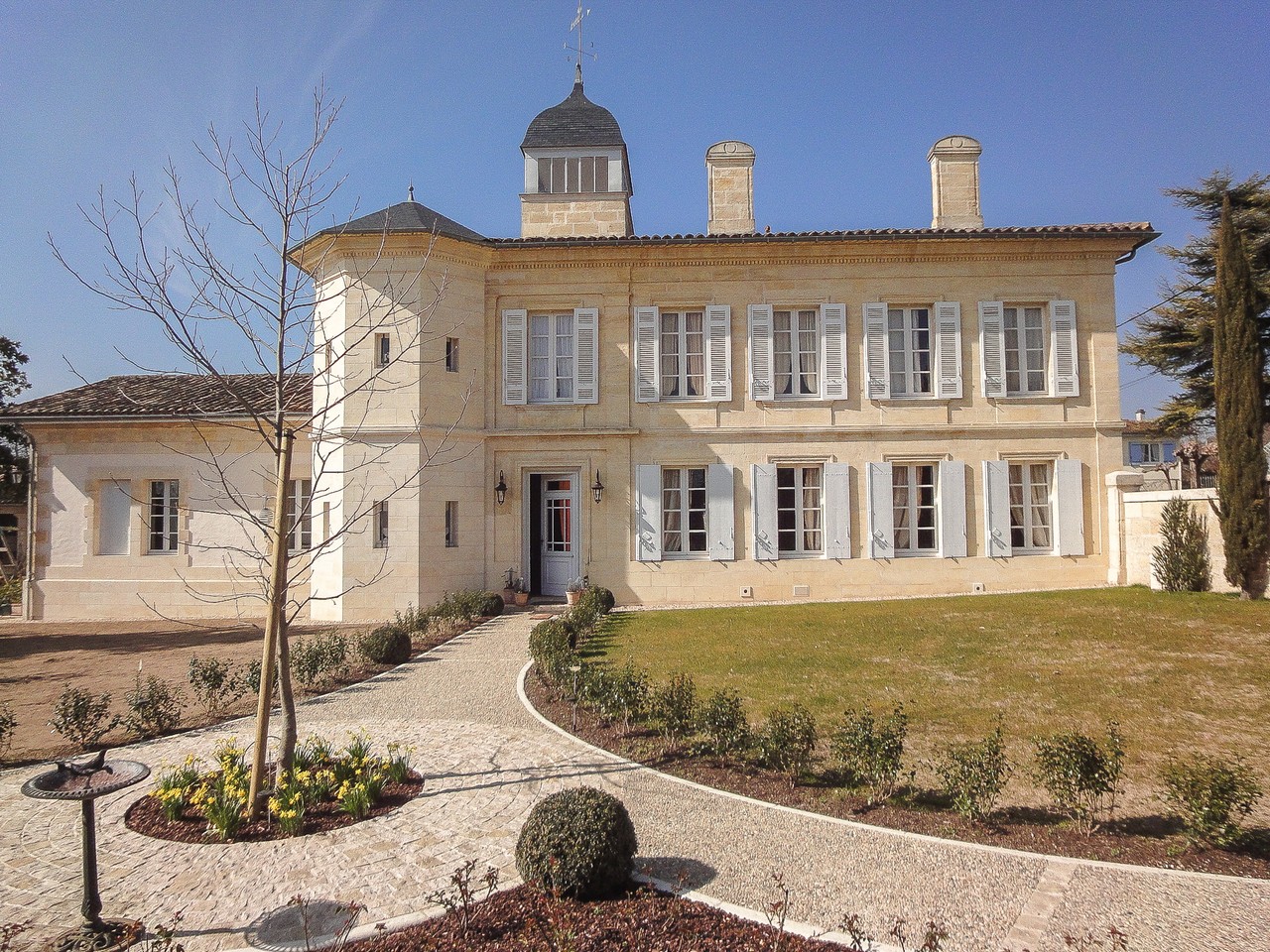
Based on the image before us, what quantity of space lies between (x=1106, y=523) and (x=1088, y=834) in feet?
45.0

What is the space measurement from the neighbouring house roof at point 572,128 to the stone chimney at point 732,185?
11.3 feet

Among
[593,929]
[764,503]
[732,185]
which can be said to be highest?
[732,185]

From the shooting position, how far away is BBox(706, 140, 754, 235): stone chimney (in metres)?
18.8

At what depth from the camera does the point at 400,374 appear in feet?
51.5

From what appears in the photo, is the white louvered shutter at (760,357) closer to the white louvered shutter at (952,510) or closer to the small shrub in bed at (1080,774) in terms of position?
the white louvered shutter at (952,510)

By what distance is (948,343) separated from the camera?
16750 mm

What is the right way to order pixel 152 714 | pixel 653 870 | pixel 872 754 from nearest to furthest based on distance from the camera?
pixel 653 870 < pixel 872 754 < pixel 152 714

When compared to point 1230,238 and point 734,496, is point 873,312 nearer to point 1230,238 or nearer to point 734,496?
point 734,496

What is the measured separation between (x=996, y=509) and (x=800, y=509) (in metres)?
4.45

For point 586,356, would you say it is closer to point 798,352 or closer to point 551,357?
point 551,357

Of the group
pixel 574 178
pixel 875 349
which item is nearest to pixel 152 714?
pixel 875 349

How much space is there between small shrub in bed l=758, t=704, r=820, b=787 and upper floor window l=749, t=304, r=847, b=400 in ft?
36.5

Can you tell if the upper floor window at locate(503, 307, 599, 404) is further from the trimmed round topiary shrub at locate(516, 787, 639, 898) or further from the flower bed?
the trimmed round topiary shrub at locate(516, 787, 639, 898)

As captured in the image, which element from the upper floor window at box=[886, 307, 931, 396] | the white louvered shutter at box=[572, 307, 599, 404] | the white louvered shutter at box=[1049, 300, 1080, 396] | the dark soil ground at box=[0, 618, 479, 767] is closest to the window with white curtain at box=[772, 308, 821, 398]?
the upper floor window at box=[886, 307, 931, 396]
